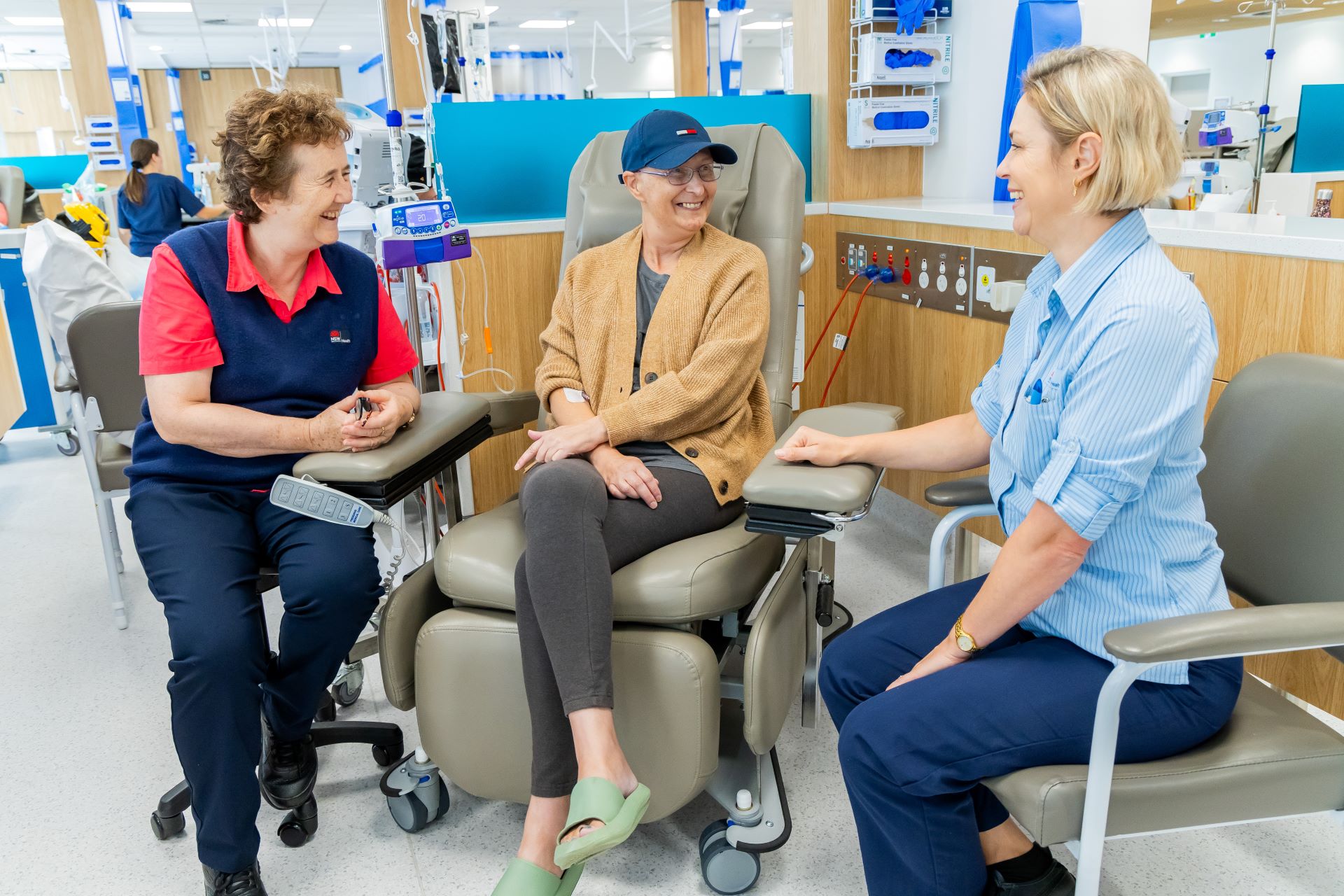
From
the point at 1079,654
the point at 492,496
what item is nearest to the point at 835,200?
the point at 492,496

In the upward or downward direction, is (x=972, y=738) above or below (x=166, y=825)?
above

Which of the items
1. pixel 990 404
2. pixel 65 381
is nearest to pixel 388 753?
pixel 990 404

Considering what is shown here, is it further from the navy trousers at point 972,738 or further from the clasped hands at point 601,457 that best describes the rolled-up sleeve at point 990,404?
the clasped hands at point 601,457

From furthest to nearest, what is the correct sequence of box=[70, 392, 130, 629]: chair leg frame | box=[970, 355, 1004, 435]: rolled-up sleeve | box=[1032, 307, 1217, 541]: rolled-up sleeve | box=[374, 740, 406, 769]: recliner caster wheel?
box=[70, 392, 130, 629]: chair leg frame, box=[374, 740, 406, 769]: recliner caster wheel, box=[970, 355, 1004, 435]: rolled-up sleeve, box=[1032, 307, 1217, 541]: rolled-up sleeve

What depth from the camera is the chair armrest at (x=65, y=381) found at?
2.58m

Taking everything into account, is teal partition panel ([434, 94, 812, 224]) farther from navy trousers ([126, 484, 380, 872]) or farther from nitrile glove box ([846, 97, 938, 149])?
navy trousers ([126, 484, 380, 872])

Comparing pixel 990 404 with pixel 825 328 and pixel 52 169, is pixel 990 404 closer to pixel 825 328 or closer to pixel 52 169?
pixel 825 328

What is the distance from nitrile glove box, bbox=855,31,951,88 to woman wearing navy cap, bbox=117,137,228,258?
481cm

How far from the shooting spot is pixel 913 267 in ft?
8.14

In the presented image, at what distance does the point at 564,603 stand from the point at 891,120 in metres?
1.93

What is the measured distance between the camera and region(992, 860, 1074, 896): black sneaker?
1276mm

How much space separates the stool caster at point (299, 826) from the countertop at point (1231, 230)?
1.76 m

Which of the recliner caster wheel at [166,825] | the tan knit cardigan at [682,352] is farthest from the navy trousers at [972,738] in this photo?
the recliner caster wheel at [166,825]

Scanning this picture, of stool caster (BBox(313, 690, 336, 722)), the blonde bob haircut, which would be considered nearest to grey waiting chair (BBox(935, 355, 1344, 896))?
the blonde bob haircut
